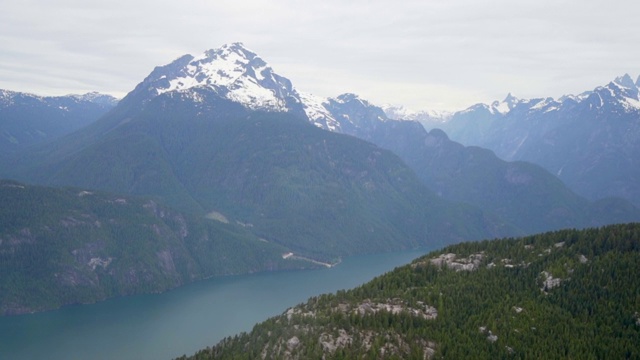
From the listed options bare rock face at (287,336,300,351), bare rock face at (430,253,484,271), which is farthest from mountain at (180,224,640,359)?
bare rock face at (430,253,484,271)

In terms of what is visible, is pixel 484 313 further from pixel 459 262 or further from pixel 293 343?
pixel 293 343

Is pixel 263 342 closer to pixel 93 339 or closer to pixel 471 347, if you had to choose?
pixel 471 347

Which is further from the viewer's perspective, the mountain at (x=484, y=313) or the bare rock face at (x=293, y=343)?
the bare rock face at (x=293, y=343)

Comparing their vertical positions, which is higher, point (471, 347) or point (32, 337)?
point (471, 347)

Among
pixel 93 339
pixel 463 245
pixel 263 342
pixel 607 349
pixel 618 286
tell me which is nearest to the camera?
pixel 607 349

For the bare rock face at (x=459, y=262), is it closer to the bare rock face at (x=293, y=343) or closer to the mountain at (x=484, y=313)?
the mountain at (x=484, y=313)

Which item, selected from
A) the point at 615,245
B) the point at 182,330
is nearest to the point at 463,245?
the point at 615,245

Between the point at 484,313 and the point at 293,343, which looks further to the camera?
the point at 484,313

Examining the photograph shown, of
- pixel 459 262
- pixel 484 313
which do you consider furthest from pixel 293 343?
pixel 459 262

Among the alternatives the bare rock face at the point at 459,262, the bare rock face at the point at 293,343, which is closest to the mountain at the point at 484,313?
the bare rock face at the point at 293,343
